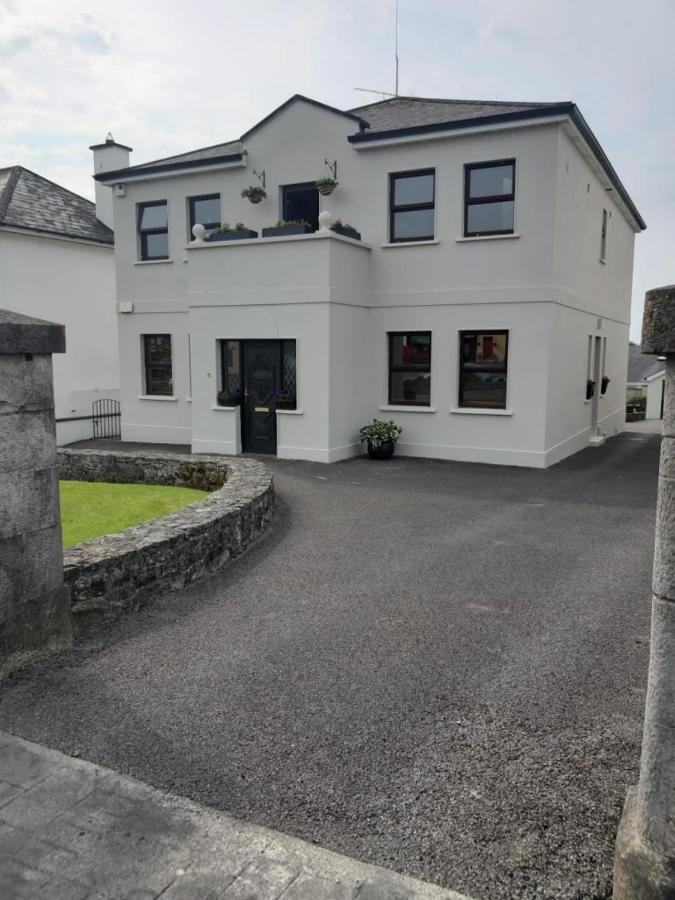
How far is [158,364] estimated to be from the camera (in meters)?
19.0

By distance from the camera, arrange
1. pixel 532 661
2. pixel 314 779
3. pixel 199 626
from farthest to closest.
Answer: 1. pixel 199 626
2. pixel 532 661
3. pixel 314 779

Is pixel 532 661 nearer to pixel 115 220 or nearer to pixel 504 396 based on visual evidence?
pixel 504 396

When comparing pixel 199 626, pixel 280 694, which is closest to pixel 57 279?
pixel 199 626

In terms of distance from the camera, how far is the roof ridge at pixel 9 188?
1992 centimetres

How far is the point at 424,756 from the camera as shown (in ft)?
13.6

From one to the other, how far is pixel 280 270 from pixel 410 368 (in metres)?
3.64

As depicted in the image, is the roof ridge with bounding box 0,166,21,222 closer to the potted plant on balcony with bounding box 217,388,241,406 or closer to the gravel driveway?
the potted plant on balcony with bounding box 217,388,241,406

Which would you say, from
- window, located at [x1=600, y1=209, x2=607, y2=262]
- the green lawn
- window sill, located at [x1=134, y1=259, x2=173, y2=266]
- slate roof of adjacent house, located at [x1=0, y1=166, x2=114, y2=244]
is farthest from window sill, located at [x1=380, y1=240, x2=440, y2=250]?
slate roof of adjacent house, located at [x1=0, y1=166, x2=114, y2=244]

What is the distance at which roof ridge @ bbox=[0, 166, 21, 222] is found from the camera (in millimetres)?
19919

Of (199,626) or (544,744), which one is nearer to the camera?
(544,744)

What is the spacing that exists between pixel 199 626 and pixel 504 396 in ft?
34.5

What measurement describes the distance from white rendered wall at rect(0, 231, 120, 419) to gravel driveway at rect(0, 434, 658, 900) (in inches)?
564

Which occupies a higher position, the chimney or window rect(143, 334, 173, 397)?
the chimney

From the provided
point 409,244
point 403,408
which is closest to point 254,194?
point 409,244
